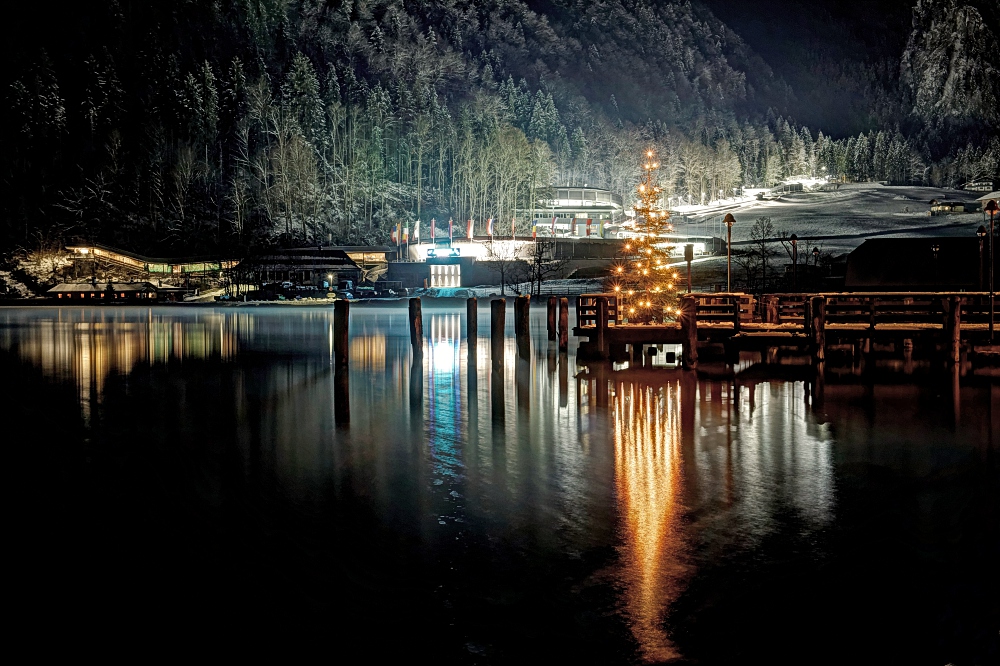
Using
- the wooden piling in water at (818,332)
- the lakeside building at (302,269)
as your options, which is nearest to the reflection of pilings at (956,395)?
the wooden piling in water at (818,332)

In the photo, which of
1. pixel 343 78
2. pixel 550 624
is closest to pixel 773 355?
pixel 550 624

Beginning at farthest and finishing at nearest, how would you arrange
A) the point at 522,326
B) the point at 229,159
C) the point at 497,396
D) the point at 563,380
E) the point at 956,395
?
the point at 229,159 < the point at 522,326 < the point at 563,380 < the point at 497,396 < the point at 956,395

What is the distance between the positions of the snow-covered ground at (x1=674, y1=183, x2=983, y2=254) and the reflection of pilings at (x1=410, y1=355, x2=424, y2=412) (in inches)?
3630

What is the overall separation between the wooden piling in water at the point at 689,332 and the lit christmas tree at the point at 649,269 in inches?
309

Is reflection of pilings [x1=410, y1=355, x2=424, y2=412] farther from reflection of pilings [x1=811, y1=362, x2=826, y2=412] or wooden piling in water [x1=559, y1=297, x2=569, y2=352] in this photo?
reflection of pilings [x1=811, y1=362, x2=826, y2=412]

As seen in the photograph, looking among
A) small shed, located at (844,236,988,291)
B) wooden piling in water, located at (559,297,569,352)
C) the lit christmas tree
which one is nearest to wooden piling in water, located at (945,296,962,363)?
the lit christmas tree

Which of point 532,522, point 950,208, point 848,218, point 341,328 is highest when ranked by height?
point 950,208

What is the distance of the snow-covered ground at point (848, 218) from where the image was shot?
425 ft

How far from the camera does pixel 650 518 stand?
34.7 feet

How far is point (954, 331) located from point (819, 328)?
12.4 feet

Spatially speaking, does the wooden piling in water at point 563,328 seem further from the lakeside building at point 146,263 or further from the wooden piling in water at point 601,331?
the lakeside building at point 146,263

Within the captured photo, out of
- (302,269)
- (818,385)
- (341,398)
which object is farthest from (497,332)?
(302,269)

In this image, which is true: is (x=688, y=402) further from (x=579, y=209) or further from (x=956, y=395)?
(x=579, y=209)

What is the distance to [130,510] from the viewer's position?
37.3 feet
